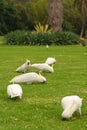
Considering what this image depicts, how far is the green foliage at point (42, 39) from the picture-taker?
77.0 feet

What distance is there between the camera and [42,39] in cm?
2344

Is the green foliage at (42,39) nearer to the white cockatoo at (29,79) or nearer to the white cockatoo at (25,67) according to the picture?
the white cockatoo at (25,67)

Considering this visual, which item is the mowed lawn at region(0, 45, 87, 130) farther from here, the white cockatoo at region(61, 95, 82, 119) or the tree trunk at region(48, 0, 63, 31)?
the tree trunk at region(48, 0, 63, 31)

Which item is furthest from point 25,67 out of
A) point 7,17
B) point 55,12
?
point 7,17

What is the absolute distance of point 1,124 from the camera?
5.39m

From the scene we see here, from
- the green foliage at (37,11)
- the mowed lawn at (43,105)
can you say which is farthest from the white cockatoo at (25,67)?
the green foliage at (37,11)

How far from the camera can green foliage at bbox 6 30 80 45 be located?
23484 mm

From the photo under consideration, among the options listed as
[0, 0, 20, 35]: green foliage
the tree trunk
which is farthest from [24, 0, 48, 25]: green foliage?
the tree trunk

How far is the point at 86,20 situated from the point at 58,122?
41.8 metres

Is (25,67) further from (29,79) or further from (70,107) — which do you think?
(70,107)

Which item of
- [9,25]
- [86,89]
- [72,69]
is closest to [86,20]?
[9,25]

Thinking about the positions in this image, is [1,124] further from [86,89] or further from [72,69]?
[72,69]

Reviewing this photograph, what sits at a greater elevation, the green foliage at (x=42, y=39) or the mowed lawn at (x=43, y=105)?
the mowed lawn at (x=43, y=105)

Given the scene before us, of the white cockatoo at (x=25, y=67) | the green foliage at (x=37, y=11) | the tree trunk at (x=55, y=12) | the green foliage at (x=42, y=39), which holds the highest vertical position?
the white cockatoo at (x=25, y=67)
